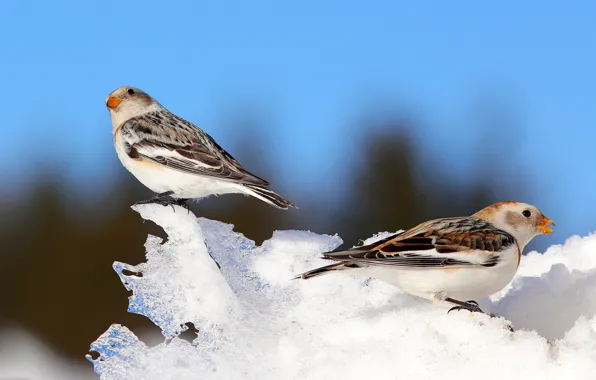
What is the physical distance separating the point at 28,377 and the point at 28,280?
14.3 meters

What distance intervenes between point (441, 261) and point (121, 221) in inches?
1099

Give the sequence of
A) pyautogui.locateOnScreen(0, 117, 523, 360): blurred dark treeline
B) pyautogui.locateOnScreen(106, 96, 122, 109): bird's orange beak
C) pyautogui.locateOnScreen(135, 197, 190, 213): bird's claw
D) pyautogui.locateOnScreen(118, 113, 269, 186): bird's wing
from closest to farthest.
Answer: pyautogui.locateOnScreen(135, 197, 190, 213): bird's claw < pyautogui.locateOnScreen(118, 113, 269, 186): bird's wing < pyautogui.locateOnScreen(106, 96, 122, 109): bird's orange beak < pyautogui.locateOnScreen(0, 117, 523, 360): blurred dark treeline

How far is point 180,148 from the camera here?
8000 mm

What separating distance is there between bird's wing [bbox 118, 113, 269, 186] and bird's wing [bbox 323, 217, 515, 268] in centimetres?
166

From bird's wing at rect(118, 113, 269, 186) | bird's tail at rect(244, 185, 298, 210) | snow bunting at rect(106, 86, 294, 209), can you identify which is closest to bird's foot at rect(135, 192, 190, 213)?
snow bunting at rect(106, 86, 294, 209)

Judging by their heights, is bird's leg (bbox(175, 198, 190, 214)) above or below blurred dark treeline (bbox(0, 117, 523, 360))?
above

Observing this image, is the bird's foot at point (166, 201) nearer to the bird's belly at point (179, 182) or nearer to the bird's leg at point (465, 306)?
the bird's belly at point (179, 182)

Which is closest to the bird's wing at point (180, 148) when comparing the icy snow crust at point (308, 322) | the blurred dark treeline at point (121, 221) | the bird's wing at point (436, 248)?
the icy snow crust at point (308, 322)

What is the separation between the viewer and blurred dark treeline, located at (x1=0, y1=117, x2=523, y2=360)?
3020 cm

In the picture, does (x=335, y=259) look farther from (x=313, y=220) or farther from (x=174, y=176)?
(x=313, y=220)

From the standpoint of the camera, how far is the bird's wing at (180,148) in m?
7.67

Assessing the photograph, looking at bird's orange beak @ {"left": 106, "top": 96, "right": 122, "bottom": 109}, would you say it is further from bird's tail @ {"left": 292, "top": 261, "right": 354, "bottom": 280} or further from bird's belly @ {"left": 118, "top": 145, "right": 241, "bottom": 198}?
bird's tail @ {"left": 292, "top": 261, "right": 354, "bottom": 280}

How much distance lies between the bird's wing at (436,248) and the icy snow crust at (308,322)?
234 millimetres

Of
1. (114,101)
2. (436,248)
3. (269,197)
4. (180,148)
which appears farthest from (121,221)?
(436,248)
